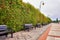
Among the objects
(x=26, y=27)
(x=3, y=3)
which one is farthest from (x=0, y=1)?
(x=26, y=27)

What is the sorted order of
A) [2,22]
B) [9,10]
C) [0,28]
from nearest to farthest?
[0,28] < [9,10] < [2,22]

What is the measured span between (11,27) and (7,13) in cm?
142

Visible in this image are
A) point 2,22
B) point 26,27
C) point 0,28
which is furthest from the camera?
point 26,27

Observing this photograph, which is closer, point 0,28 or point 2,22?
point 0,28

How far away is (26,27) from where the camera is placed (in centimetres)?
2747

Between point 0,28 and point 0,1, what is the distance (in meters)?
2.74

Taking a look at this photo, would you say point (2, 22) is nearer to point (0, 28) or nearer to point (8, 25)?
point (8, 25)

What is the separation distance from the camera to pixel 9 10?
16859 mm

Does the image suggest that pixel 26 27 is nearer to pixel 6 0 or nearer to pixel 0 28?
pixel 6 0

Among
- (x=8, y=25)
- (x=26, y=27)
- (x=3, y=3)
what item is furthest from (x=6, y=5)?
(x=26, y=27)

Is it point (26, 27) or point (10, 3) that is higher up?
point (10, 3)

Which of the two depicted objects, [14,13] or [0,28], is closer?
[0,28]

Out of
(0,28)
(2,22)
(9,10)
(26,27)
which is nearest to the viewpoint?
(0,28)

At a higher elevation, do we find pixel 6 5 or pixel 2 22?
pixel 6 5
